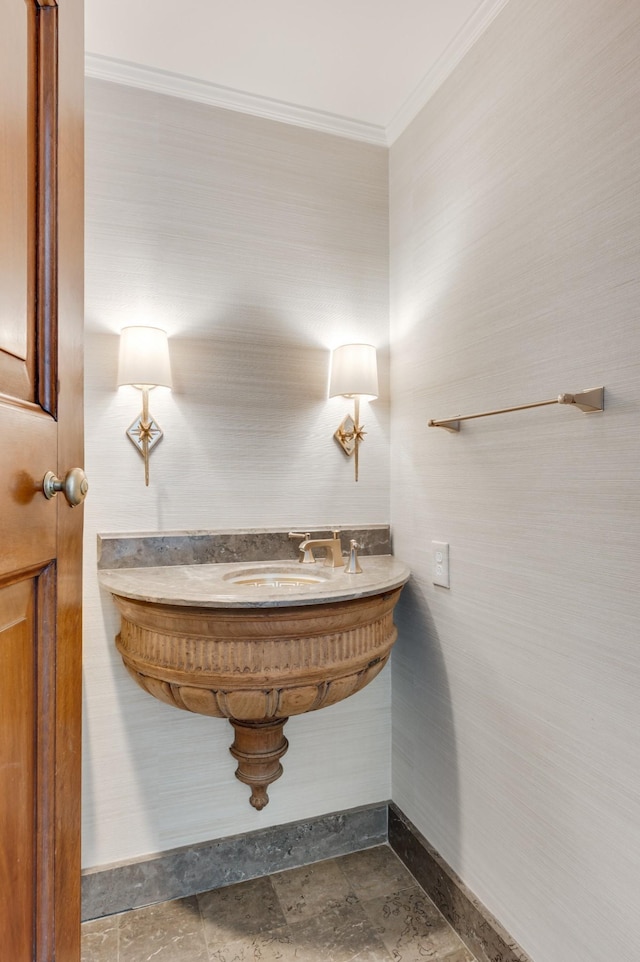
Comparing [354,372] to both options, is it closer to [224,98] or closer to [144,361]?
[144,361]

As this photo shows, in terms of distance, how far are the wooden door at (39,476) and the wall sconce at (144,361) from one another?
61cm

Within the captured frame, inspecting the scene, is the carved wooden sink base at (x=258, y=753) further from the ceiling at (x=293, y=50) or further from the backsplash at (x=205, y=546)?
the ceiling at (x=293, y=50)

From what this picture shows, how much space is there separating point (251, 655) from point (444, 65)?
1692mm

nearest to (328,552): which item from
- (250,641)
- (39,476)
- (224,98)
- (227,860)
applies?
(250,641)

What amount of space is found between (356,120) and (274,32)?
423mm

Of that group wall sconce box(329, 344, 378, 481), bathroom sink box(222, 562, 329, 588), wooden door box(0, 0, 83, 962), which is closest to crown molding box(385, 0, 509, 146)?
wall sconce box(329, 344, 378, 481)

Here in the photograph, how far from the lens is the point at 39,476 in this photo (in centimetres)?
74

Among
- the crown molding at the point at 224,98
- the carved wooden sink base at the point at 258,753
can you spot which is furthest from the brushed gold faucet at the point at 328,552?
the crown molding at the point at 224,98

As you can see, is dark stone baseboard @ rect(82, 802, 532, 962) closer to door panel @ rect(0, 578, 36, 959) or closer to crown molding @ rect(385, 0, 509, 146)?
door panel @ rect(0, 578, 36, 959)

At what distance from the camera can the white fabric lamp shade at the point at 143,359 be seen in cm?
150

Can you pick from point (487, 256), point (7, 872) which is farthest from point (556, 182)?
point (7, 872)

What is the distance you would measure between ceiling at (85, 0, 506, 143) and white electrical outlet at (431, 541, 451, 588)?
1.35 metres

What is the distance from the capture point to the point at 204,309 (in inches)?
66.0

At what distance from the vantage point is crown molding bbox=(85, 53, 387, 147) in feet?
5.16
